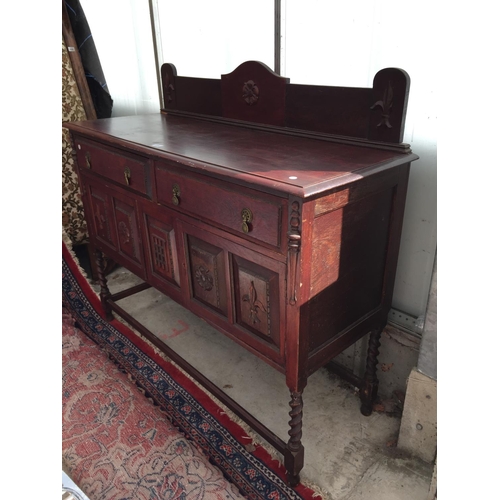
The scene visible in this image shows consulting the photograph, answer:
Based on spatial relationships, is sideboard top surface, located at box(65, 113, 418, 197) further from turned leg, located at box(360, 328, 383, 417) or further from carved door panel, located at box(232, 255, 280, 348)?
turned leg, located at box(360, 328, 383, 417)

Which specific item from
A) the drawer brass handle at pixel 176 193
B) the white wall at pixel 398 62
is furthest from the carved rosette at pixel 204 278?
the white wall at pixel 398 62

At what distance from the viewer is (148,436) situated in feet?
6.59

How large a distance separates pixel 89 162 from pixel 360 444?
5.94ft

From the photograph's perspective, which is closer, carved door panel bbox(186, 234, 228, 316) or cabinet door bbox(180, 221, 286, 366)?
cabinet door bbox(180, 221, 286, 366)

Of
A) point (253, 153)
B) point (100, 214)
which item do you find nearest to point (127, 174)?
point (100, 214)

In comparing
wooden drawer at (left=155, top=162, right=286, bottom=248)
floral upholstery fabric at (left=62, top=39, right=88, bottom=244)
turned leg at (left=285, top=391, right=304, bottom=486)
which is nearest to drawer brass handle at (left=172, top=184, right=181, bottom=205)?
wooden drawer at (left=155, top=162, right=286, bottom=248)

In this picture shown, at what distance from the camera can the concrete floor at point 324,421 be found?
5.76 feet

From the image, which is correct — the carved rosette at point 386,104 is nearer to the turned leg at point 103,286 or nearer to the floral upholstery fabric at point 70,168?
the turned leg at point 103,286

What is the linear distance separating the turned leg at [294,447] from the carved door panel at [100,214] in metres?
1.25

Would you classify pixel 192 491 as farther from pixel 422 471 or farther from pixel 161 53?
pixel 161 53

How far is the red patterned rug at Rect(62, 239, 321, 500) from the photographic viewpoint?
1.78m

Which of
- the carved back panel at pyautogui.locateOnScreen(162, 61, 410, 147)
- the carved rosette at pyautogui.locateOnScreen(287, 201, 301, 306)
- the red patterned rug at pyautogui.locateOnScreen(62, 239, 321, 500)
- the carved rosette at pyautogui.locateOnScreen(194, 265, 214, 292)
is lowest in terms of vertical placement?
the red patterned rug at pyautogui.locateOnScreen(62, 239, 321, 500)

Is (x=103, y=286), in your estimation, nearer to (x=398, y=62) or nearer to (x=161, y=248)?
(x=161, y=248)

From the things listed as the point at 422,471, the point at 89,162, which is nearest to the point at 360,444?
the point at 422,471
